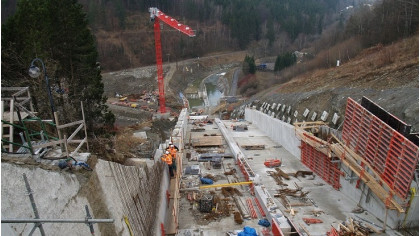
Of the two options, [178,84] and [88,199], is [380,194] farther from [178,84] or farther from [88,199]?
[178,84]

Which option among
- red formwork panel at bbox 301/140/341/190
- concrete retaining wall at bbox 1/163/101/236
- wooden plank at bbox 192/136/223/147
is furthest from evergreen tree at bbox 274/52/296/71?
concrete retaining wall at bbox 1/163/101/236

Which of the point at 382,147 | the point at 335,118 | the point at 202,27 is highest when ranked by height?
the point at 202,27

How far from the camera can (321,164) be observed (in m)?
13.6

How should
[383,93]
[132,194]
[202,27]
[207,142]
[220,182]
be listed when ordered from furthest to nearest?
[202,27] < [207,142] < [383,93] < [220,182] < [132,194]

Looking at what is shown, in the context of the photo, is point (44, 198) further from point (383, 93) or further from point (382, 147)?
point (383, 93)

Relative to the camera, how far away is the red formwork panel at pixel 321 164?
41.1 ft

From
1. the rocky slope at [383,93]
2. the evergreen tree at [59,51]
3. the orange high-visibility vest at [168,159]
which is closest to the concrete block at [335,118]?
the rocky slope at [383,93]

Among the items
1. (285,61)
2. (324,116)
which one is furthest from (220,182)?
(285,61)

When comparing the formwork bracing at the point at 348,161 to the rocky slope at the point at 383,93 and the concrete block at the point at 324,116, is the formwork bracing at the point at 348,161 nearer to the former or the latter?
the concrete block at the point at 324,116

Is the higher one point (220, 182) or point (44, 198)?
point (44, 198)

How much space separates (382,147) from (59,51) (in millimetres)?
19890

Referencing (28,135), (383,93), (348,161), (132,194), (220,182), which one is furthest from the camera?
(383,93)

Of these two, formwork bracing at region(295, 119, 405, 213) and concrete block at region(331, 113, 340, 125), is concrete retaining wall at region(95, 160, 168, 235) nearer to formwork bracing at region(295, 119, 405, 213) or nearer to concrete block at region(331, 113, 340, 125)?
formwork bracing at region(295, 119, 405, 213)

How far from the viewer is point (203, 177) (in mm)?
13875
